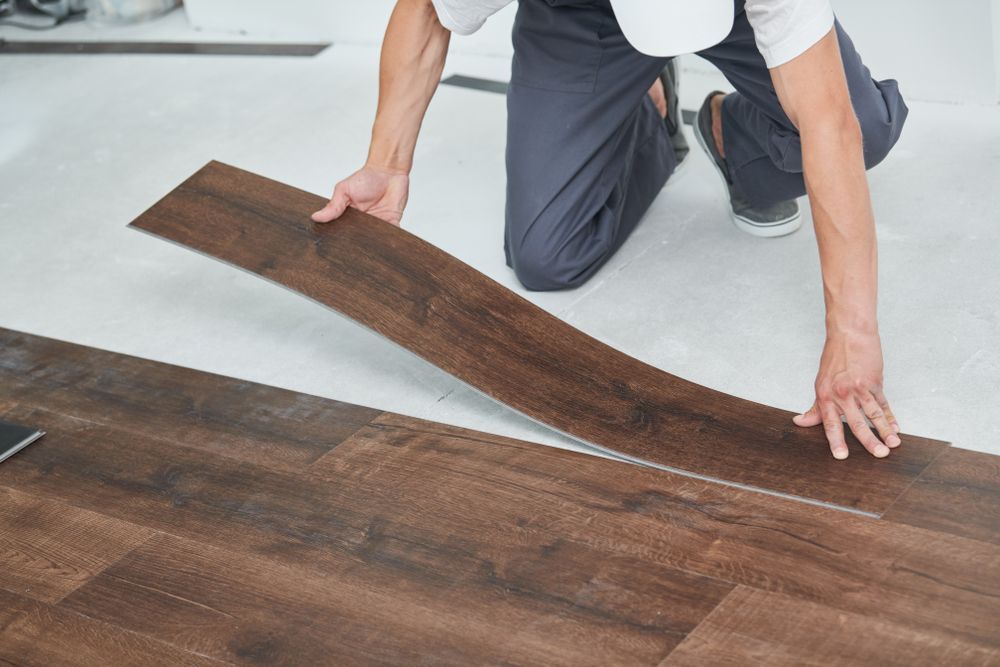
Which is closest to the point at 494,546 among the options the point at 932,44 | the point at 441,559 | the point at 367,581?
the point at 441,559

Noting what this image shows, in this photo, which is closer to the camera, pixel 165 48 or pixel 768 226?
pixel 768 226

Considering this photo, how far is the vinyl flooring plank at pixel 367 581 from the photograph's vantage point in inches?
60.8

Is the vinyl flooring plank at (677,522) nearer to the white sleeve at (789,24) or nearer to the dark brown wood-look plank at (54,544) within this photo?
the dark brown wood-look plank at (54,544)

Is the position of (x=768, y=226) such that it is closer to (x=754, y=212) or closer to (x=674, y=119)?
(x=754, y=212)

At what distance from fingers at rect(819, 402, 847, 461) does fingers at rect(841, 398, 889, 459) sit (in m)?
0.02

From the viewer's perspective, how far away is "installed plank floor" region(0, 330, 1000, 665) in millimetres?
1515

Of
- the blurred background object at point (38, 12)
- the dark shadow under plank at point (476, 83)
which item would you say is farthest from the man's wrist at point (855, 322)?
the blurred background object at point (38, 12)

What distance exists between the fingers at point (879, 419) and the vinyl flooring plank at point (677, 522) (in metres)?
0.18

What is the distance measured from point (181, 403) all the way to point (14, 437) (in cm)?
32

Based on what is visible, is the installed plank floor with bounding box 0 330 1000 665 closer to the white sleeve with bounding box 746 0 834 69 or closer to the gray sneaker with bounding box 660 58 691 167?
the white sleeve with bounding box 746 0 834 69

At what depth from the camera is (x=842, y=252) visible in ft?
5.99

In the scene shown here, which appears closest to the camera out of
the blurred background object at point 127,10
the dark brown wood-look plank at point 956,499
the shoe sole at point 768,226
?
the dark brown wood-look plank at point 956,499

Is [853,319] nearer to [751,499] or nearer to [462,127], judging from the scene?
[751,499]

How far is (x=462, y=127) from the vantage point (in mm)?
3617
